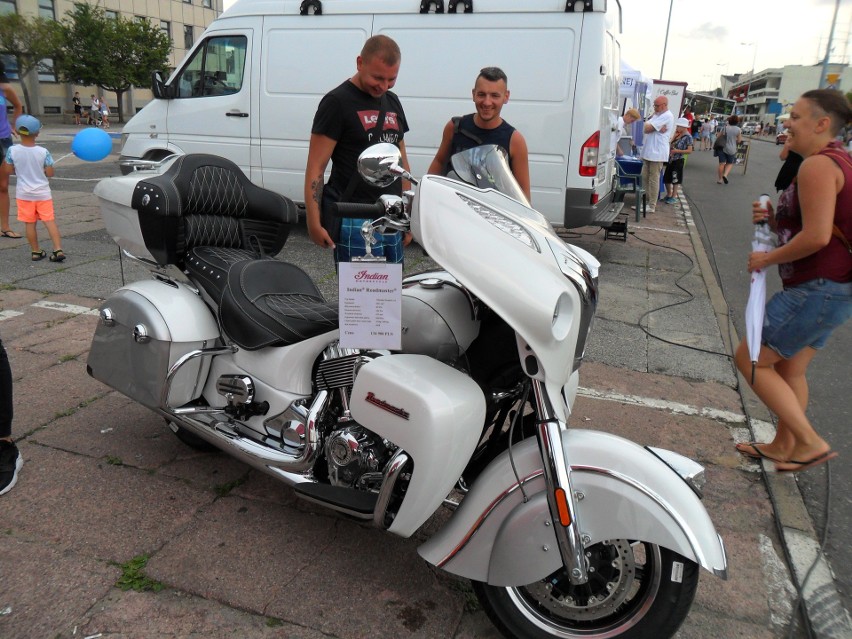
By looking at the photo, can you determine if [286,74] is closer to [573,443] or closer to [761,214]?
[761,214]

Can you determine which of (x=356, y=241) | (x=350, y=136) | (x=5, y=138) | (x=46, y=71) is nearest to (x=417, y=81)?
(x=350, y=136)

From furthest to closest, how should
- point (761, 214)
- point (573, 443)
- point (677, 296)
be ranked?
point (677, 296)
point (761, 214)
point (573, 443)

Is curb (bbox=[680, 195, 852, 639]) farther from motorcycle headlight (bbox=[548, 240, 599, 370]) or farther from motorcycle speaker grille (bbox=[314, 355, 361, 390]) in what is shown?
motorcycle speaker grille (bbox=[314, 355, 361, 390])

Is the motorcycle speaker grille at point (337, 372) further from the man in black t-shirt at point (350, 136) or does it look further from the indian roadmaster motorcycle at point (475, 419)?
the man in black t-shirt at point (350, 136)

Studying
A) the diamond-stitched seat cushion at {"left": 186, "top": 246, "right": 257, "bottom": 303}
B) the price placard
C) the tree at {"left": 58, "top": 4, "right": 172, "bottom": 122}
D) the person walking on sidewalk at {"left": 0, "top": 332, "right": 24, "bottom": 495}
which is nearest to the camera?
the price placard

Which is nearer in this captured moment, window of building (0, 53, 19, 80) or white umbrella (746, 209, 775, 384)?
white umbrella (746, 209, 775, 384)

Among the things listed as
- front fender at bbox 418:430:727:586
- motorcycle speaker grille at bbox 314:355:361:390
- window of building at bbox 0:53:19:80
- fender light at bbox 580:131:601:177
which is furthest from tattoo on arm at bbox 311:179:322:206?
window of building at bbox 0:53:19:80

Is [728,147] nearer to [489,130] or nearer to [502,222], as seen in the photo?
[489,130]

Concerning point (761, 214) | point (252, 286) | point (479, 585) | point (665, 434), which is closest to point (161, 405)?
point (252, 286)

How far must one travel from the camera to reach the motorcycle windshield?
243 cm

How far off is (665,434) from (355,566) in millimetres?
2042

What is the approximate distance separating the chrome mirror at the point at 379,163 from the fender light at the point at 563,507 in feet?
3.43

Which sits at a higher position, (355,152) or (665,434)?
(355,152)

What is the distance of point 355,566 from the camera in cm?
266
